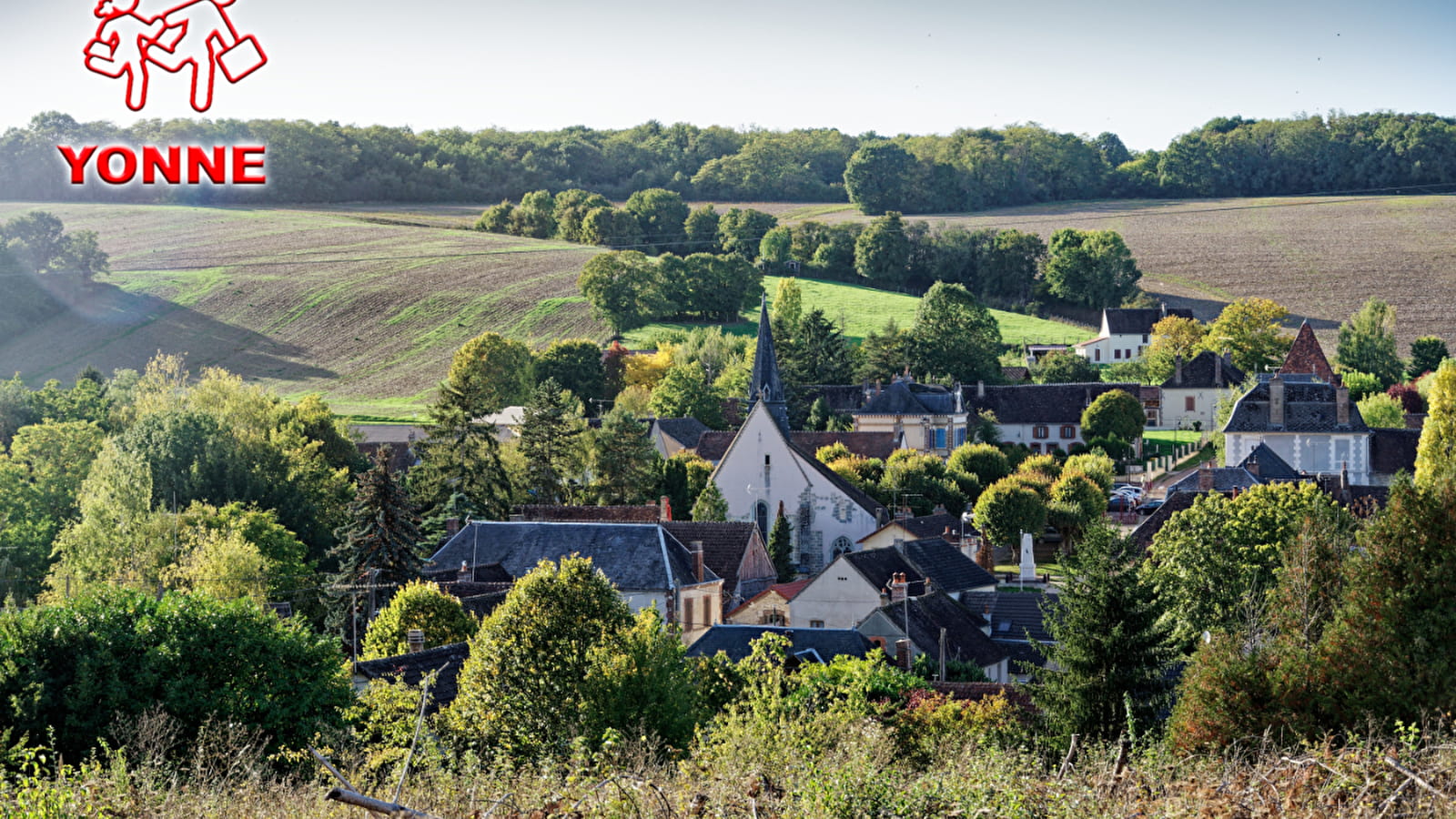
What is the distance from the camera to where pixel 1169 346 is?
9206cm

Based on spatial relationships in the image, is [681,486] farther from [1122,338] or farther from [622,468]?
[1122,338]

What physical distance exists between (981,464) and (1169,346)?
32496mm

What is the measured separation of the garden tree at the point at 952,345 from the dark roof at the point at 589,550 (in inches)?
1842

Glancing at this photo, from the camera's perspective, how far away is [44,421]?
57.3 metres

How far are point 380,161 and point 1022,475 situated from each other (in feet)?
289

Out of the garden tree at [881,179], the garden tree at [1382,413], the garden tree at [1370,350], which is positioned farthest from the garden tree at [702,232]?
the garden tree at [1382,413]

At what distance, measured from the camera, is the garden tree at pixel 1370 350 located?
8794cm

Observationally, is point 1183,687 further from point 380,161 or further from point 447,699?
point 380,161

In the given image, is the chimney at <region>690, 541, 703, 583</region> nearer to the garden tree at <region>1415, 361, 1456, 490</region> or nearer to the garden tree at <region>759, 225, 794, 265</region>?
the garden tree at <region>1415, 361, 1456, 490</region>

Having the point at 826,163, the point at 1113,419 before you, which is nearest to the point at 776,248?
the point at 826,163

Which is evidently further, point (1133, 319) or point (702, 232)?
point (702, 232)

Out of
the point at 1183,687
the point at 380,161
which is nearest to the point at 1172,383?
the point at 1183,687

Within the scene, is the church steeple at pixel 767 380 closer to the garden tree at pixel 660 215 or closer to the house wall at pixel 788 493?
the house wall at pixel 788 493

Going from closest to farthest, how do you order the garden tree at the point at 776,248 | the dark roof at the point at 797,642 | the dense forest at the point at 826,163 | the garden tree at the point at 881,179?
the dark roof at the point at 797,642 < the garden tree at the point at 776,248 < the dense forest at the point at 826,163 < the garden tree at the point at 881,179
